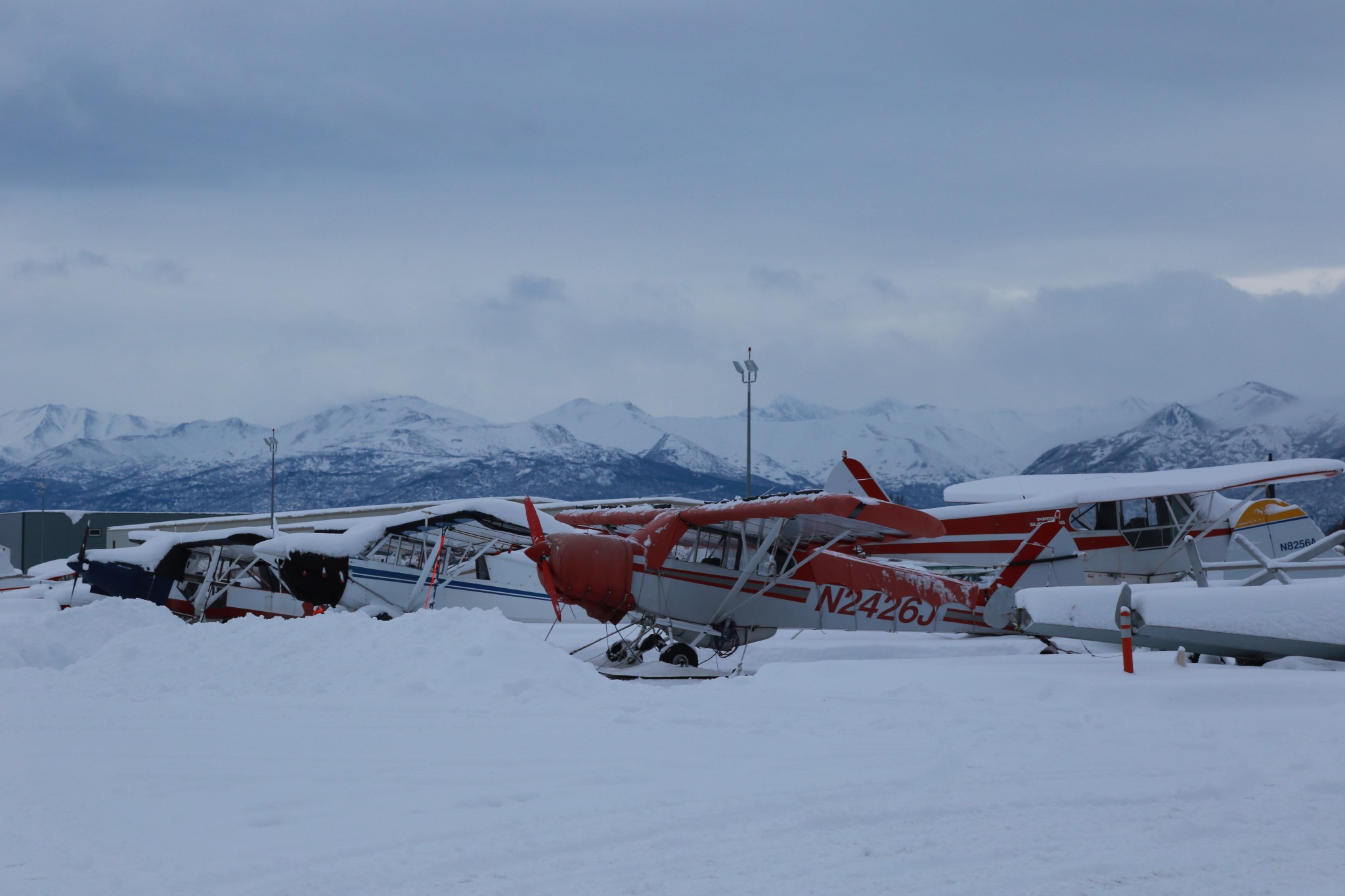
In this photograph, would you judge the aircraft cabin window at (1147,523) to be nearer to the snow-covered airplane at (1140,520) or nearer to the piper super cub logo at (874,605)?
the snow-covered airplane at (1140,520)

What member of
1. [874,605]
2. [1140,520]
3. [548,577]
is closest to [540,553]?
[548,577]

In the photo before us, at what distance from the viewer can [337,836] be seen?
153 inches

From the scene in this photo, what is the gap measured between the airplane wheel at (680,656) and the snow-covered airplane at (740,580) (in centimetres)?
1

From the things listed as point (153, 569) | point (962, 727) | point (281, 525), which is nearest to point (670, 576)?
point (962, 727)

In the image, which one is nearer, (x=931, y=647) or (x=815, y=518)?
(x=815, y=518)

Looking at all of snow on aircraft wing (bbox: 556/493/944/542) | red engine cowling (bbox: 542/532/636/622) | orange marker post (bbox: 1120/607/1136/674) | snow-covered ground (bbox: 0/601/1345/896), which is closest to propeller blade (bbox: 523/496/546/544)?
red engine cowling (bbox: 542/532/636/622)

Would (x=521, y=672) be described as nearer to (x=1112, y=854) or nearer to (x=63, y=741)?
(x=63, y=741)

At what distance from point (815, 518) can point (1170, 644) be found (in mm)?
3985

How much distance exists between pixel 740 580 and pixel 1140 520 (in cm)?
869

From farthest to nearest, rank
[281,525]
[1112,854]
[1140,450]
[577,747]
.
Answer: [1140,450]
[281,525]
[577,747]
[1112,854]

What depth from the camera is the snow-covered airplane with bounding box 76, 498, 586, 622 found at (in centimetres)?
1573

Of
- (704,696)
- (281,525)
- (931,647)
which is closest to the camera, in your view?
(704,696)

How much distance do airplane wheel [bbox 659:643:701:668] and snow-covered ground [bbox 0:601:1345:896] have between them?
393 cm

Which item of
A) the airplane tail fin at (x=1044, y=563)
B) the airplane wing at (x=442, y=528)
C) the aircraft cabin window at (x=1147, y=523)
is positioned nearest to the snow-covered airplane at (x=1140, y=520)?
the aircraft cabin window at (x=1147, y=523)
